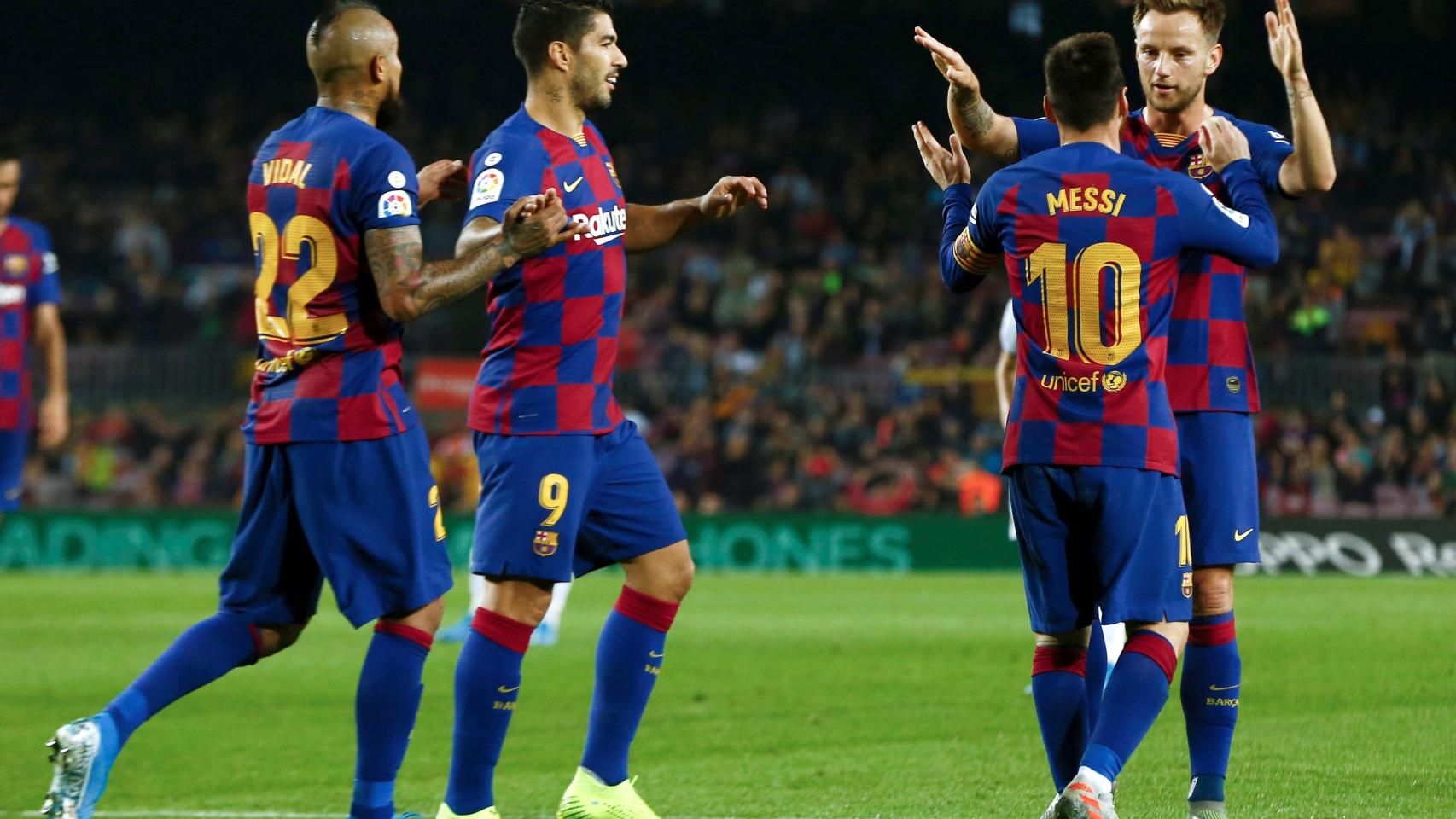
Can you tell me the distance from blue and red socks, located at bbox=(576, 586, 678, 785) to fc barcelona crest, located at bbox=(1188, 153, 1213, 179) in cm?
205

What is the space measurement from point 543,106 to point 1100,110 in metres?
1.61

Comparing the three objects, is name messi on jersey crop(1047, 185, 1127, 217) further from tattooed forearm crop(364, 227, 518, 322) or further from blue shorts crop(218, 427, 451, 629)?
blue shorts crop(218, 427, 451, 629)

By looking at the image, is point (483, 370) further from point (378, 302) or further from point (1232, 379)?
point (1232, 379)

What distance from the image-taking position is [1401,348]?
21.2 meters

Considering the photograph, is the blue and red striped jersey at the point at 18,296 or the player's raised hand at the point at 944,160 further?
the blue and red striped jersey at the point at 18,296

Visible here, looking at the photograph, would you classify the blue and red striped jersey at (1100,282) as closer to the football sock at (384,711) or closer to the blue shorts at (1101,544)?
the blue shorts at (1101,544)

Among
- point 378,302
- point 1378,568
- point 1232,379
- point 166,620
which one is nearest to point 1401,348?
point 1378,568

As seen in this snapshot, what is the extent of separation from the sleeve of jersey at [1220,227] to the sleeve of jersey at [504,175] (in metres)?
1.77

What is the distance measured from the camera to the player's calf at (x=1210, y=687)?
5152 mm

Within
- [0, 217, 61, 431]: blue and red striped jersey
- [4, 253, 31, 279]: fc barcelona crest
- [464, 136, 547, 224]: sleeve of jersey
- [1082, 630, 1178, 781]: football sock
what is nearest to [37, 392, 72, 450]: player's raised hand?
[0, 217, 61, 431]: blue and red striped jersey

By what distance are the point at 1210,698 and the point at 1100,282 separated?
136 centimetres

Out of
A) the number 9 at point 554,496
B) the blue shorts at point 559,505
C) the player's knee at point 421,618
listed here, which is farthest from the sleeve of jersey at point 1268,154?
the player's knee at point 421,618

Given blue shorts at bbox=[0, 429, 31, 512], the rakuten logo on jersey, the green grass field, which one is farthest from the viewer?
blue shorts at bbox=[0, 429, 31, 512]

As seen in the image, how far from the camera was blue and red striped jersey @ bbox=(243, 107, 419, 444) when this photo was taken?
15.8ft
